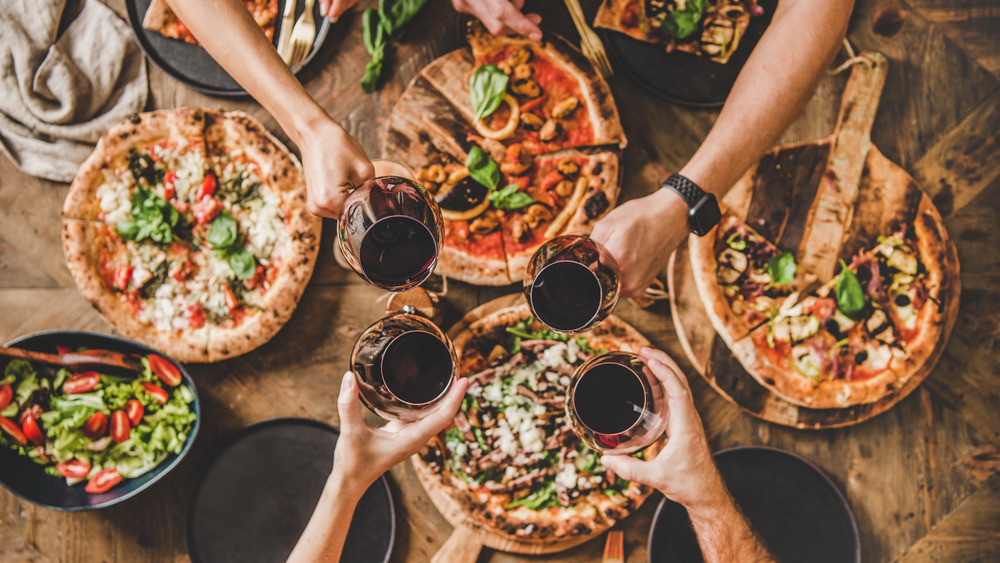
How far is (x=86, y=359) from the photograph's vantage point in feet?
7.57

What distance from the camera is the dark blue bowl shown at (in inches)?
89.8

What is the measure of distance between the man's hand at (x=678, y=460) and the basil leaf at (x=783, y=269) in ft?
2.58

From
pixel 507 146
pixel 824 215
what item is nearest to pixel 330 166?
pixel 507 146

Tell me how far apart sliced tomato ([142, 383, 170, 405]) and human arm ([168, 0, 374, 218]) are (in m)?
1.28

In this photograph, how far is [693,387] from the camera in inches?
97.7

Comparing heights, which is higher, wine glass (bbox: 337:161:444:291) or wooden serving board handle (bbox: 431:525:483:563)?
wine glass (bbox: 337:161:444:291)

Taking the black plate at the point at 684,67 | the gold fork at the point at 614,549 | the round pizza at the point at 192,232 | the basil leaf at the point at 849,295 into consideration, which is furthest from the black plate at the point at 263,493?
the basil leaf at the point at 849,295

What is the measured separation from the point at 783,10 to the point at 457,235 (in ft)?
5.05

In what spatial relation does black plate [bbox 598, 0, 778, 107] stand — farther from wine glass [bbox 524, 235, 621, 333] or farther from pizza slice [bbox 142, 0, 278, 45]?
pizza slice [bbox 142, 0, 278, 45]

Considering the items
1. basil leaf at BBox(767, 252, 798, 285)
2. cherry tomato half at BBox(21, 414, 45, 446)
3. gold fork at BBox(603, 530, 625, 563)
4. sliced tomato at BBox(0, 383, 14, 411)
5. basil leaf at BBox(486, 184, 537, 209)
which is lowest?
gold fork at BBox(603, 530, 625, 563)

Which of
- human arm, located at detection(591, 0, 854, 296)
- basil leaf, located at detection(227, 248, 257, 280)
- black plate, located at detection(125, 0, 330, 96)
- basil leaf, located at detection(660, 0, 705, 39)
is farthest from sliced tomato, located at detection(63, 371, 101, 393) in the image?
basil leaf, located at detection(660, 0, 705, 39)

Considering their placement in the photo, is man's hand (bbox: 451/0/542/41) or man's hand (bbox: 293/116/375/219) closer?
man's hand (bbox: 293/116/375/219)

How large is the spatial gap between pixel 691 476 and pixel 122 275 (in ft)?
8.30

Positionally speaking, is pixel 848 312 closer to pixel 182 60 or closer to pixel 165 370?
pixel 165 370
